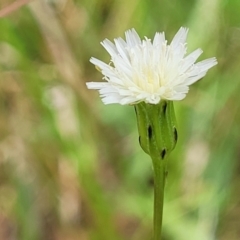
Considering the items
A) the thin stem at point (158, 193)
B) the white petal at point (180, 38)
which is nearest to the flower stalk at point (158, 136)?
the thin stem at point (158, 193)

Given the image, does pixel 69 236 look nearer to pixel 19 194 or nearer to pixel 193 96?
pixel 19 194

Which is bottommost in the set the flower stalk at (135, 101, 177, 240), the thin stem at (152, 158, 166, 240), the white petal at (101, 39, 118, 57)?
the thin stem at (152, 158, 166, 240)

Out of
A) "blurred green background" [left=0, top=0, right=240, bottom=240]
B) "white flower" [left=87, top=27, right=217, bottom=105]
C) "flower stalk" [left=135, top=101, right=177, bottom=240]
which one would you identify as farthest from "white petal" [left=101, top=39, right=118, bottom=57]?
"blurred green background" [left=0, top=0, right=240, bottom=240]

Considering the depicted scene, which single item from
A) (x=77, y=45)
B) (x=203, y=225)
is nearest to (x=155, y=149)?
(x=203, y=225)

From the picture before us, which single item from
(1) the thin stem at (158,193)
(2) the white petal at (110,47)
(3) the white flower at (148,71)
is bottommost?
(1) the thin stem at (158,193)

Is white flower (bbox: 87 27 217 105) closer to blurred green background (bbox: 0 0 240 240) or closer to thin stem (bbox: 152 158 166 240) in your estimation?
thin stem (bbox: 152 158 166 240)

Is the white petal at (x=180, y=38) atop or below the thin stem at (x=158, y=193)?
atop

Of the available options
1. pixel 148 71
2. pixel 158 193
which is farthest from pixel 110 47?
pixel 158 193

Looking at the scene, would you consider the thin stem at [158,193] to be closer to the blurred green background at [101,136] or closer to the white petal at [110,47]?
the white petal at [110,47]
